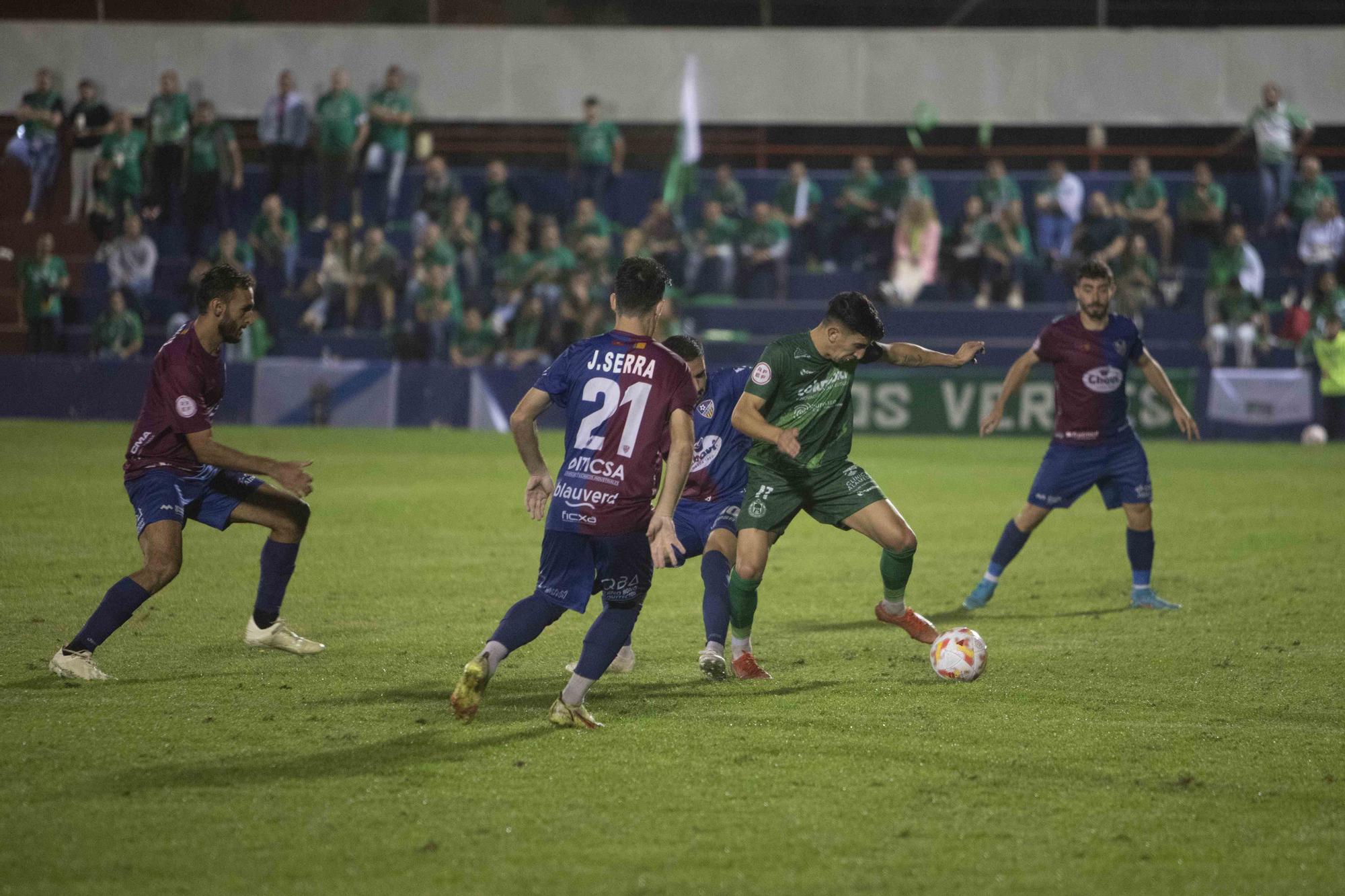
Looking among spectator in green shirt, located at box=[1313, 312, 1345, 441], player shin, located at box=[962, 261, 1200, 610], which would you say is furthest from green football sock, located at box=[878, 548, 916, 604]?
spectator in green shirt, located at box=[1313, 312, 1345, 441]

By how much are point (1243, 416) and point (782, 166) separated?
34.4 ft

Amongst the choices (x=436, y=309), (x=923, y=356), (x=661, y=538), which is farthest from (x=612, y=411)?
(x=436, y=309)

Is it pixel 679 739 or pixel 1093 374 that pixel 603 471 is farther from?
pixel 1093 374

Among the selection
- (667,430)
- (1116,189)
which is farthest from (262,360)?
(667,430)

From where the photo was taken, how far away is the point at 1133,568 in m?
10.3

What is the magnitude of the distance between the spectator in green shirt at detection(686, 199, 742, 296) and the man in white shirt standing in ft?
16.8

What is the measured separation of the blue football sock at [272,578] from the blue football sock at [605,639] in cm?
231

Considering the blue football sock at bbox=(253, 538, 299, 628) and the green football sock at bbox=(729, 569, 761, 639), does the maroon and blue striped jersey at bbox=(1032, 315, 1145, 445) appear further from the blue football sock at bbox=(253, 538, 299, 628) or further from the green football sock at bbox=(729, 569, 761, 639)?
the blue football sock at bbox=(253, 538, 299, 628)

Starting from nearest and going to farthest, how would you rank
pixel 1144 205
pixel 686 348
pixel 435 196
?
pixel 686 348, pixel 1144 205, pixel 435 196

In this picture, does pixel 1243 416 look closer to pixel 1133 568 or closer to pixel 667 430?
pixel 1133 568

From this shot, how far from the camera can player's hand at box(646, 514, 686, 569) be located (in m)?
6.32

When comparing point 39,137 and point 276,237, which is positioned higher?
point 39,137

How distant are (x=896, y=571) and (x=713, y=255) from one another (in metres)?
17.6

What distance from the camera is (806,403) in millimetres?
8109
